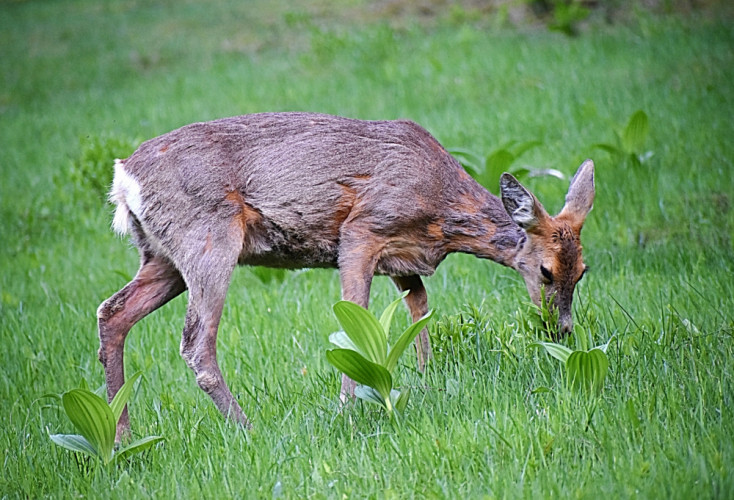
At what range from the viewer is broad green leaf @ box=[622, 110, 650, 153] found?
7.69m

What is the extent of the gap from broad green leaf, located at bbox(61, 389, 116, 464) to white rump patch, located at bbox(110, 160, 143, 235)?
1.30m

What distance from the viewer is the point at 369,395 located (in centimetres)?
435

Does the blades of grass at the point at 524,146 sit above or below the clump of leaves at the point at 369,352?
above

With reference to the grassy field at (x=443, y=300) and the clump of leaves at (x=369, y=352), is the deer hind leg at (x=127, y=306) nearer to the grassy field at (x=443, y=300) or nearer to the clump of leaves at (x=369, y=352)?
the grassy field at (x=443, y=300)

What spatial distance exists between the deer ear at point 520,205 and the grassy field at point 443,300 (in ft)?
1.58

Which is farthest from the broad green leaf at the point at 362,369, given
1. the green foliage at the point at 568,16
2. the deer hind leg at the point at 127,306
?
the green foliage at the point at 568,16

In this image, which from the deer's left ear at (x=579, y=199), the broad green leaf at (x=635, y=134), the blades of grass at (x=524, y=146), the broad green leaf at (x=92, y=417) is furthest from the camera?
the broad green leaf at (x=635, y=134)

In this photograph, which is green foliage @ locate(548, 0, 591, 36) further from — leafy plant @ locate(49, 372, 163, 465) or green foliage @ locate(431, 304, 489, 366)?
leafy plant @ locate(49, 372, 163, 465)

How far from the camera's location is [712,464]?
3.42 m

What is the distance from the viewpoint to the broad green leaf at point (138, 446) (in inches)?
165

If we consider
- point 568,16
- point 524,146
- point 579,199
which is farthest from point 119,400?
point 568,16

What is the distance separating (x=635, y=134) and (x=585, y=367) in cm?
417

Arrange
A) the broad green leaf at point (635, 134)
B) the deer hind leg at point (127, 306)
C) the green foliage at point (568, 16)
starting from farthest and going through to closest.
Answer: the green foliage at point (568, 16), the broad green leaf at point (635, 134), the deer hind leg at point (127, 306)

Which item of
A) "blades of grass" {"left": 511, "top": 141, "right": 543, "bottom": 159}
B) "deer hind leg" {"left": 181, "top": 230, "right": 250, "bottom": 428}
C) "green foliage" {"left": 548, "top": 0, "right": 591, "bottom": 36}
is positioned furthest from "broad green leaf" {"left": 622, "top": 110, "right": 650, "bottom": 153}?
"green foliage" {"left": 548, "top": 0, "right": 591, "bottom": 36}
